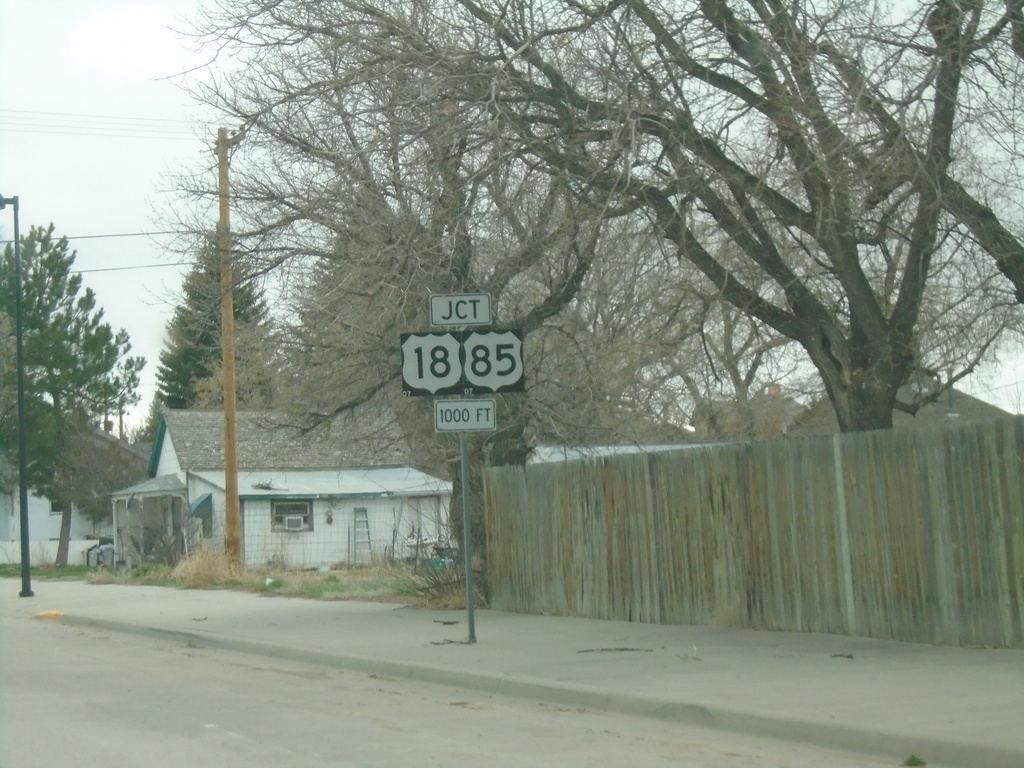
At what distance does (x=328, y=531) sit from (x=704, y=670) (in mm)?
27370

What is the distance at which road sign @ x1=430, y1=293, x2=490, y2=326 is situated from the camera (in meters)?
12.2

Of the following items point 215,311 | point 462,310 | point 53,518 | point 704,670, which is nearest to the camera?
point 704,670

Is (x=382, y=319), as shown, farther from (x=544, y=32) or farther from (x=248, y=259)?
(x=544, y=32)

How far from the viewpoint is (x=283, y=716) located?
30.8ft

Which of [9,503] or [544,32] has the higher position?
[544,32]

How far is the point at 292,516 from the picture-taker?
120ft

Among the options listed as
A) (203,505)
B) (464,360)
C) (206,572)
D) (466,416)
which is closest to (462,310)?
(464,360)

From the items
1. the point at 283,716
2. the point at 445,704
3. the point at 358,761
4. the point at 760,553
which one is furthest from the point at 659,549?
the point at 358,761

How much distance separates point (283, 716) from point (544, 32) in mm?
7228

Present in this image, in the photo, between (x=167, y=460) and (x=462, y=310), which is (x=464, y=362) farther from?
(x=167, y=460)

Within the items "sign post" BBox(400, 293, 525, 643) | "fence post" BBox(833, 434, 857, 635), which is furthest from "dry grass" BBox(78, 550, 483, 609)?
"fence post" BBox(833, 434, 857, 635)

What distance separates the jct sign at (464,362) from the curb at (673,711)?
2894 mm

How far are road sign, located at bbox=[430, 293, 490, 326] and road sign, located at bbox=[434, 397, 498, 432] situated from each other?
0.82 m

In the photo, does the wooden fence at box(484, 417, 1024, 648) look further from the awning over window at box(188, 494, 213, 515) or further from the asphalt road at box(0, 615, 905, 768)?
A: the awning over window at box(188, 494, 213, 515)
